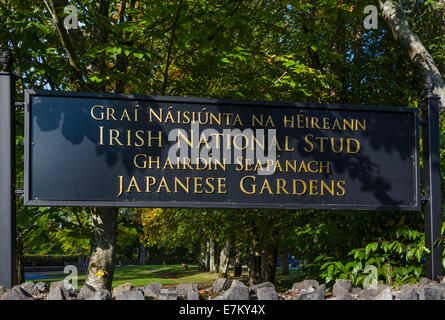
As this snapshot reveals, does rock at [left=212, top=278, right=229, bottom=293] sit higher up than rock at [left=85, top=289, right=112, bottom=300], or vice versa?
rock at [left=85, top=289, right=112, bottom=300]

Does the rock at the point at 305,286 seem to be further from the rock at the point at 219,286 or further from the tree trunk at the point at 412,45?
the tree trunk at the point at 412,45

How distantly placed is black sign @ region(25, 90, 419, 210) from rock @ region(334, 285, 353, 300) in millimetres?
984

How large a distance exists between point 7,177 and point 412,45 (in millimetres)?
7777

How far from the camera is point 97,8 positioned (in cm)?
777

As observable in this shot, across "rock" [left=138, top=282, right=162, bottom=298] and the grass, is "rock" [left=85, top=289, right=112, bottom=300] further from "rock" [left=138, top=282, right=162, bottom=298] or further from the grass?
the grass

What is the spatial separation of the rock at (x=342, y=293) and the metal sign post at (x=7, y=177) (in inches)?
126

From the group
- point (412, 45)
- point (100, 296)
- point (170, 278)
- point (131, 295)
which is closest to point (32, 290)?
point (100, 296)

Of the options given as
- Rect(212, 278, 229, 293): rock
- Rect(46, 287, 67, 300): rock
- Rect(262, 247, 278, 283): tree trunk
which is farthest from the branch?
Rect(262, 247, 278, 283): tree trunk

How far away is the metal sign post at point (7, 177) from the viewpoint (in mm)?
4344

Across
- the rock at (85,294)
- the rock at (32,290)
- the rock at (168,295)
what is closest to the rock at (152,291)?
the rock at (168,295)

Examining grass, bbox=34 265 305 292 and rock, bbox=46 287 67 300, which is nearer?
rock, bbox=46 287 67 300

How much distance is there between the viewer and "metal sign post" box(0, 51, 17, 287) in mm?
4344

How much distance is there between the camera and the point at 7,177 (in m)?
4.48
